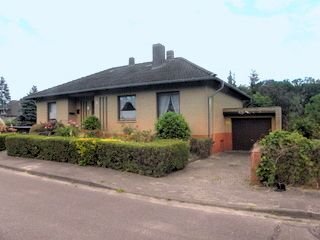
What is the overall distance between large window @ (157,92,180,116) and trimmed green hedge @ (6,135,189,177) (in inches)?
203

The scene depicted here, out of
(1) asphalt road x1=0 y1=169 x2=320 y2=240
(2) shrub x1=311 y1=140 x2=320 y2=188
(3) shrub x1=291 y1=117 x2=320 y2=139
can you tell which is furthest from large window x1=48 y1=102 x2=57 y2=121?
(2) shrub x1=311 y1=140 x2=320 y2=188

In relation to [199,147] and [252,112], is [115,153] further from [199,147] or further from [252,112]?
A: [252,112]

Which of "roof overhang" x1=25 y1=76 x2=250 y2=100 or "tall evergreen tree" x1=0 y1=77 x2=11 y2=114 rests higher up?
"tall evergreen tree" x1=0 y1=77 x2=11 y2=114

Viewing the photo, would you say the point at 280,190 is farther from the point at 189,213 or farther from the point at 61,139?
the point at 61,139

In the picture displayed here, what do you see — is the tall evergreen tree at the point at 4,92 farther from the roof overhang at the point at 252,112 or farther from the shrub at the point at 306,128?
the shrub at the point at 306,128

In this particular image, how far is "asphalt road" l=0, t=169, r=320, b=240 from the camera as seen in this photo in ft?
18.0

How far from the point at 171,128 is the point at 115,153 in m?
4.32

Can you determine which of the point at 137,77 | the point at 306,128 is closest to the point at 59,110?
the point at 137,77

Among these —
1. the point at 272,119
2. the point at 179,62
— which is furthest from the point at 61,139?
the point at 272,119

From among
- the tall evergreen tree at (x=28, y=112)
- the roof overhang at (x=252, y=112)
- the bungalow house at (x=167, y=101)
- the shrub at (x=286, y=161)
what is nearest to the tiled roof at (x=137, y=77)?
the bungalow house at (x=167, y=101)

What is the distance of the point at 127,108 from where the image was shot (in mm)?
19562

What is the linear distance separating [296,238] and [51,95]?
20.2 meters

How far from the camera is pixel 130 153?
11.2 m

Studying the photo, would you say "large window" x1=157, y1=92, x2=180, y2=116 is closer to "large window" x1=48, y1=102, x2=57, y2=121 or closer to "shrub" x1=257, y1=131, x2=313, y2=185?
"shrub" x1=257, y1=131, x2=313, y2=185
